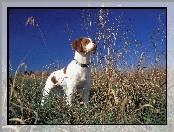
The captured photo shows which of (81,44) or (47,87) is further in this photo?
(47,87)

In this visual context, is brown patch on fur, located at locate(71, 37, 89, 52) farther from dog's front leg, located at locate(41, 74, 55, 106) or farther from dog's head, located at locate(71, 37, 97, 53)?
dog's front leg, located at locate(41, 74, 55, 106)

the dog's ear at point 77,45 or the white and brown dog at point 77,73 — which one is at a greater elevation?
the dog's ear at point 77,45

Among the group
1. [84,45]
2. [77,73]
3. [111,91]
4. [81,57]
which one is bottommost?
[111,91]

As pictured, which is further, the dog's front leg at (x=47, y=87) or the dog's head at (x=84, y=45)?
the dog's front leg at (x=47, y=87)

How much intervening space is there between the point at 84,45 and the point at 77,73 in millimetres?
343

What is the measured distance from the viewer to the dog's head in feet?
30.0

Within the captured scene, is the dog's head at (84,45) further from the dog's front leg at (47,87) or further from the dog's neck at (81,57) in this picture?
the dog's front leg at (47,87)

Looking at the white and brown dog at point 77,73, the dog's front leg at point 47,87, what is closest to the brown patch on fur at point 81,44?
the white and brown dog at point 77,73

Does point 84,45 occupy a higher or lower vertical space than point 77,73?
higher

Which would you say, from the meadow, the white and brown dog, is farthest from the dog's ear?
the meadow

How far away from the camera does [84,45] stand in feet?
30.0

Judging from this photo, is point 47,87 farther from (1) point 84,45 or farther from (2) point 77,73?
(1) point 84,45

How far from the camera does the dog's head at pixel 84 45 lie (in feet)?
30.0

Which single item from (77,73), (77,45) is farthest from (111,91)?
(77,45)
